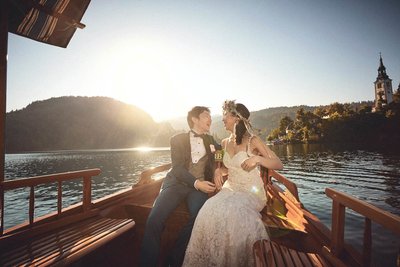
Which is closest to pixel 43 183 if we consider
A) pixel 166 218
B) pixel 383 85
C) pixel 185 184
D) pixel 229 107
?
pixel 166 218

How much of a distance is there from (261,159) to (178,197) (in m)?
1.70

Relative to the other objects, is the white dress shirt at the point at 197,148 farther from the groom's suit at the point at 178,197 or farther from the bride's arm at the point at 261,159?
the bride's arm at the point at 261,159

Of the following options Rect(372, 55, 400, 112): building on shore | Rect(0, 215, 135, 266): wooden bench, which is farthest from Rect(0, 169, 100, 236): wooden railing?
Rect(372, 55, 400, 112): building on shore

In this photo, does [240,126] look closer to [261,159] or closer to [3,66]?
[261,159]

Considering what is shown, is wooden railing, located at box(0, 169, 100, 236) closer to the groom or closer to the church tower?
the groom

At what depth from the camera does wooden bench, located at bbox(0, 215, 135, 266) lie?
7.76 ft

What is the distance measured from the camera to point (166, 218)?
3.52m

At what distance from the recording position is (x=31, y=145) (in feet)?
476

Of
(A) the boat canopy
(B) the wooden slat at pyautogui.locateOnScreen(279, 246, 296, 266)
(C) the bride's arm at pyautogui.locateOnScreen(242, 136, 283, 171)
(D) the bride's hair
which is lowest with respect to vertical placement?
(B) the wooden slat at pyautogui.locateOnScreen(279, 246, 296, 266)

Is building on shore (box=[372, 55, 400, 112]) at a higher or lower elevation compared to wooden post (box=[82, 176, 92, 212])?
higher

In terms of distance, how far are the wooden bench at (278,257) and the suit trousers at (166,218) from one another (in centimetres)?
141

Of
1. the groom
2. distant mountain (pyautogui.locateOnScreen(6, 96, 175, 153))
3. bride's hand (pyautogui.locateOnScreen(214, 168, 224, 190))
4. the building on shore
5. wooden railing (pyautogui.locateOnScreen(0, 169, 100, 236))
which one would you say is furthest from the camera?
distant mountain (pyautogui.locateOnScreen(6, 96, 175, 153))

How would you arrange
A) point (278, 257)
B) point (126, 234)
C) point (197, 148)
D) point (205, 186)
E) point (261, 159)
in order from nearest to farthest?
1. point (278, 257)
2. point (126, 234)
3. point (261, 159)
4. point (205, 186)
5. point (197, 148)

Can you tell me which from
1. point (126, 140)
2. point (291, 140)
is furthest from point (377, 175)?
point (126, 140)
